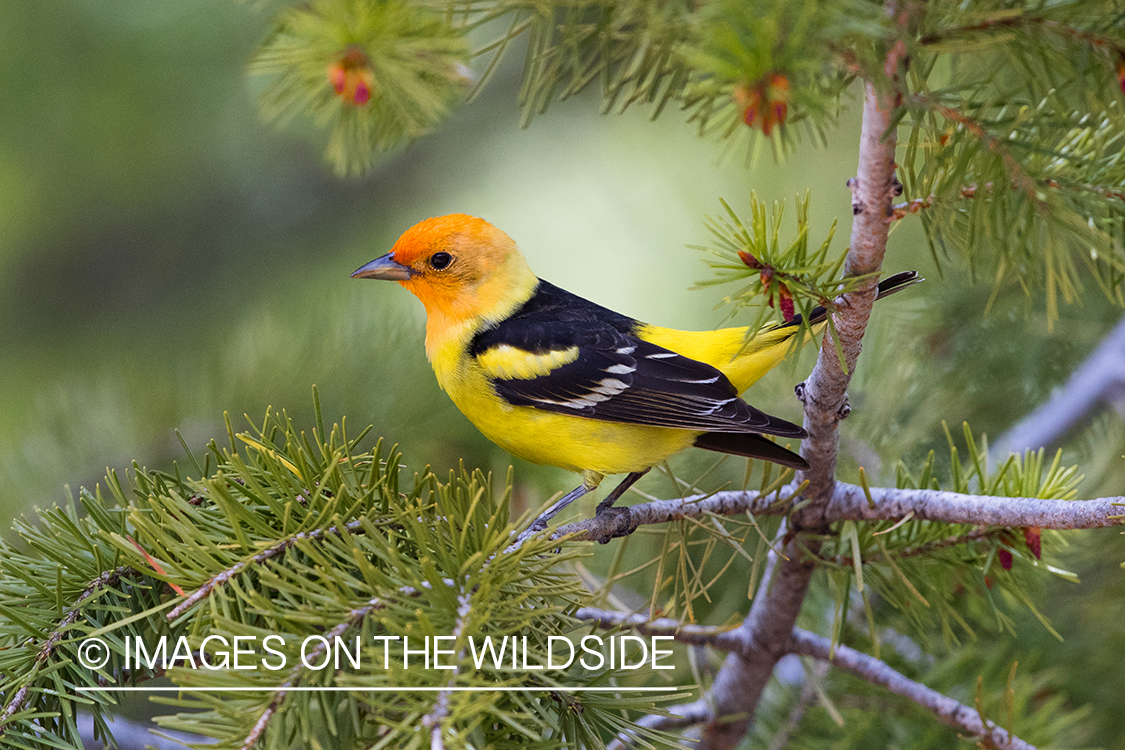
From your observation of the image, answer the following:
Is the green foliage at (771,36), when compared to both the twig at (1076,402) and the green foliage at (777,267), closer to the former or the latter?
the green foliage at (777,267)

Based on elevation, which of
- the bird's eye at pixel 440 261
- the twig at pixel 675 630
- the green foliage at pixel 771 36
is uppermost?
the bird's eye at pixel 440 261

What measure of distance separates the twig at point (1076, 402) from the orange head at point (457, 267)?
3.60ft

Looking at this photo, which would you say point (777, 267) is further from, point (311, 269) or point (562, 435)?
point (311, 269)

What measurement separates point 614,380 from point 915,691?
69cm

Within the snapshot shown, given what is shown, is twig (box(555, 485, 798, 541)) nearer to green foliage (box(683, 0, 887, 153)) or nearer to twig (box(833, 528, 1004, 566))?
twig (box(833, 528, 1004, 566))

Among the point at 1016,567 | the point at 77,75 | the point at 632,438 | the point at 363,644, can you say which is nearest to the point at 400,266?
the point at 632,438

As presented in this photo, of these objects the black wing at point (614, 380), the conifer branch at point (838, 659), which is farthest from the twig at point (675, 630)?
the black wing at point (614, 380)

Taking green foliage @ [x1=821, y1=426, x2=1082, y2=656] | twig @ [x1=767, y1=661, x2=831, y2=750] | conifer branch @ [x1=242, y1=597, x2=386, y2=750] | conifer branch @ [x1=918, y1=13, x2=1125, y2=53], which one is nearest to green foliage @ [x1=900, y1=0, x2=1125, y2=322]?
conifer branch @ [x1=918, y1=13, x2=1125, y2=53]

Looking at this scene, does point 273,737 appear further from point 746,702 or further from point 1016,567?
point 1016,567

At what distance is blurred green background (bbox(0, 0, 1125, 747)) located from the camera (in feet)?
6.03

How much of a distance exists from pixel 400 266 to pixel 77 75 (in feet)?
6.09

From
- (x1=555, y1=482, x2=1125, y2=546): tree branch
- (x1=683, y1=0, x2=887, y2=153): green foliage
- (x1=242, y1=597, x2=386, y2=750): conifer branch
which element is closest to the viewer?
(x1=683, y1=0, x2=887, y2=153): green foliage

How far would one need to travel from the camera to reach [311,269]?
10.0 feet

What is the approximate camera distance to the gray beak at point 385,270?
1545mm
